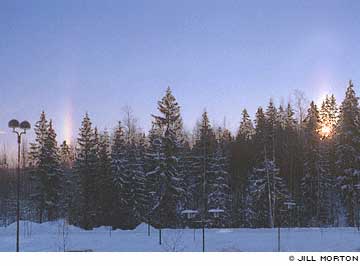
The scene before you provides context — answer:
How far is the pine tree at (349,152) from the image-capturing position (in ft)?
62.3

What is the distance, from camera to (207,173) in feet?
74.1

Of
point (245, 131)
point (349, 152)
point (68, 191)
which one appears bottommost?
point (68, 191)

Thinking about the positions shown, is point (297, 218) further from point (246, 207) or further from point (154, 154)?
point (154, 154)

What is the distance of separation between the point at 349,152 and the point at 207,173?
648 cm

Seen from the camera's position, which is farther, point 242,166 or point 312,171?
point 242,166

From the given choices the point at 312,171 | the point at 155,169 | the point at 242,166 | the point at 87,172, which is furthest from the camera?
the point at 242,166

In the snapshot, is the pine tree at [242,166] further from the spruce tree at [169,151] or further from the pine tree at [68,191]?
the pine tree at [68,191]

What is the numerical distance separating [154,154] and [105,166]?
375 centimetres

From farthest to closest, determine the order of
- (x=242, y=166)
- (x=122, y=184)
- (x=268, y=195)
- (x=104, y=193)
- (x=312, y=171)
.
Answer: (x=242, y=166), (x=312, y=171), (x=104, y=193), (x=122, y=184), (x=268, y=195)

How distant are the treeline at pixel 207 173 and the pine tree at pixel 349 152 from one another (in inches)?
1.7

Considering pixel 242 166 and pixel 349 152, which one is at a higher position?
pixel 349 152

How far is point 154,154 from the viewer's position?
20000mm

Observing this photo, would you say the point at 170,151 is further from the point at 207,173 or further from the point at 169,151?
the point at 207,173

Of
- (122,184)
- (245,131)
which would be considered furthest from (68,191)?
(245,131)
